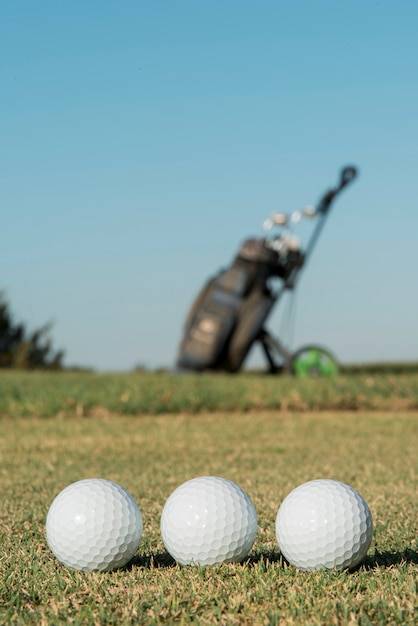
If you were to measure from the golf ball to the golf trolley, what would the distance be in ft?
26.2

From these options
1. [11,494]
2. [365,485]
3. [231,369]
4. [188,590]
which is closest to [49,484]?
[11,494]

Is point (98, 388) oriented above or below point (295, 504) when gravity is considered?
below

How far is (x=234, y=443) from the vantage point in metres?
7.28

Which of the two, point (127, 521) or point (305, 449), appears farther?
point (305, 449)

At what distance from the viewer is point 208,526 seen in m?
2.65

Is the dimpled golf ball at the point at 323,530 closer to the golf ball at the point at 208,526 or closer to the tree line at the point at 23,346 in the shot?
the golf ball at the point at 208,526

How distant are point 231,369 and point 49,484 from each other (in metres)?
6.46

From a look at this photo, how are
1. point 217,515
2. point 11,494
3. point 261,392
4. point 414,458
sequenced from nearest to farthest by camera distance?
point 217,515, point 11,494, point 414,458, point 261,392

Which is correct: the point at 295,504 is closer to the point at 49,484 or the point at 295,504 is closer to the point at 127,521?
the point at 127,521

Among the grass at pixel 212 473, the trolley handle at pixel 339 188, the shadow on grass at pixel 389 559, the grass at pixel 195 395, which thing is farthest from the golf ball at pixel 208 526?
the trolley handle at pixel 339 188

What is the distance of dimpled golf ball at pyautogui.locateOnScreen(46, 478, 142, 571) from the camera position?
8.73ft

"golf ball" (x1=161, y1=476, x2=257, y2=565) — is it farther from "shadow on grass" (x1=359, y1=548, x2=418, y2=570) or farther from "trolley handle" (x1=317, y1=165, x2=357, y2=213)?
"trolley handle" (x1=317, y1=165, x2=357, y2=213)

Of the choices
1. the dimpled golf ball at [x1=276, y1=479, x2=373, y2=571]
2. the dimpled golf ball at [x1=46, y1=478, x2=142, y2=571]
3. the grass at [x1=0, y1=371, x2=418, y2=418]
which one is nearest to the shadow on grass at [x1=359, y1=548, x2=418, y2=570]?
the dimpled golf ball at [x1=276, y1=479, x2=373, y2=571]

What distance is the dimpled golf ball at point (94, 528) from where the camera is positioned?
2660mm
